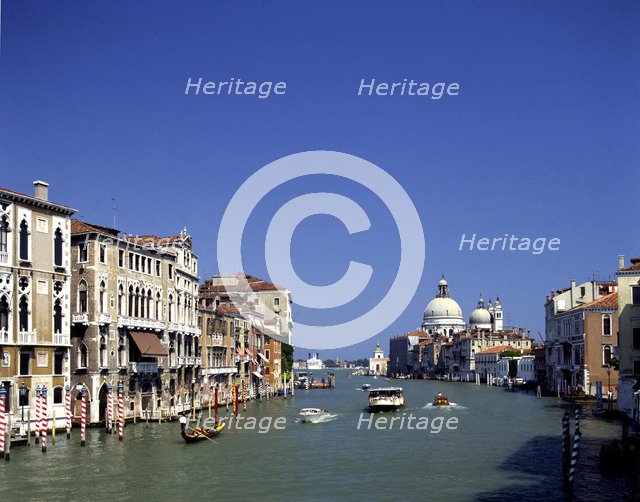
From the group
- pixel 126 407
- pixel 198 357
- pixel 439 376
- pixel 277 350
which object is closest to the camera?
pixel 126 407

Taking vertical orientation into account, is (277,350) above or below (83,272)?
below

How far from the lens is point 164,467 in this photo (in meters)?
30.6

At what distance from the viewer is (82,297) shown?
138 feet

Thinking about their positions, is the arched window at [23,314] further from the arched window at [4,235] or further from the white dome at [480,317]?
the white dome at [480,317]

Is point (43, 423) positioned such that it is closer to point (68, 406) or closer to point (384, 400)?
point (68, 406)

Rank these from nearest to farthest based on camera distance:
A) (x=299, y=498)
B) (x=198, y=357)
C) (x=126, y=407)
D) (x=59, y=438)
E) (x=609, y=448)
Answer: (x=299, y=498), (x=609, y=448), (x=59, y=438), (x=126, y=407), (x=198, y=357)

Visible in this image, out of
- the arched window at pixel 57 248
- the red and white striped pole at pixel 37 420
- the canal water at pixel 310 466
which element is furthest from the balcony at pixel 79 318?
the red and white striped pole at pixel 37 420

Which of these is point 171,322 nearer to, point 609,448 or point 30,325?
point 30,325

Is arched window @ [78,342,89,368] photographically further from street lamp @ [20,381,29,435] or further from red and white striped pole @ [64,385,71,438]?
street lamp @ [20,381,29,435]

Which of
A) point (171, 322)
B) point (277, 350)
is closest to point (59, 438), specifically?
point (171, 322)

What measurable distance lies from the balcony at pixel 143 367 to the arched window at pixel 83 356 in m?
3.31

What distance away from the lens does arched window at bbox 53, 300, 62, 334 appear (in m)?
39.7

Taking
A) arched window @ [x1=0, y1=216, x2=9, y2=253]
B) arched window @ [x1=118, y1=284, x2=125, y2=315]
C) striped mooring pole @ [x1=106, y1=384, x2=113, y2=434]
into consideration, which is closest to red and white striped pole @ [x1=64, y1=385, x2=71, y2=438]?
striped mooring pole @ [x1=106, y1=384, x2=113, y2=434]

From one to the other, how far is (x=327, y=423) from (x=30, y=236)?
20.6 m
